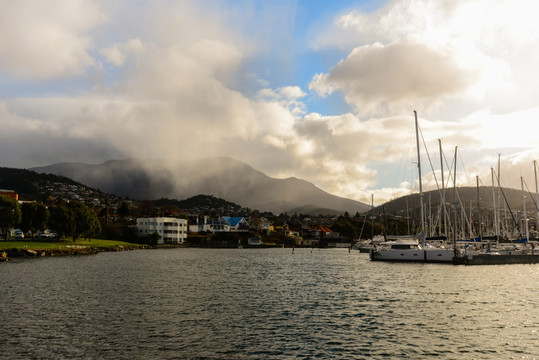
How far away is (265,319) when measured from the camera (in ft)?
118

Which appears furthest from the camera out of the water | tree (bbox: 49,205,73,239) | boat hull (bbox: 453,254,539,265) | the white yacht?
tree (bbox: 49,205,73,239)

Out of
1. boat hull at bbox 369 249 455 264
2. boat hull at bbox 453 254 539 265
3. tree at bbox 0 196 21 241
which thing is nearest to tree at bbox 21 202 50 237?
tree at bbox 0 196 21 241

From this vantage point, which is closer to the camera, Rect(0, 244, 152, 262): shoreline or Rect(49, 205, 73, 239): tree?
Rect(0, 244, 152, 262): shoreline

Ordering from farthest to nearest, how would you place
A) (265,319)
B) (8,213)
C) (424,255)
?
(8,213), (424,255), (265,319)

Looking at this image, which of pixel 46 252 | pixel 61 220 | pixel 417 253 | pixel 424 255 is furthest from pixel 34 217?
pixel 424 255

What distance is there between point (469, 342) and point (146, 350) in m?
20.6

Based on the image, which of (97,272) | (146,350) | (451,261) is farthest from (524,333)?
(451,261)

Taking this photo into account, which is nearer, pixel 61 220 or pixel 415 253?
pixel 415 253

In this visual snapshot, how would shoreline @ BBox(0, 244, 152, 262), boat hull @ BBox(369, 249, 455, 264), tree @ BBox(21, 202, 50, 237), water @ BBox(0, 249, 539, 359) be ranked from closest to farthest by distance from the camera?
water @ BBox(0, 249, 539, 359) → boat hull @ BBox(369, 249, 455, 264) → shoreline @ BBox(0, 244, 152, 262) → tree @ BBox(21, 202, 50, 237)

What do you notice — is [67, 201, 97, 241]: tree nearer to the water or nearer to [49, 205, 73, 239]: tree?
[49, 205, 73, 239]: tree

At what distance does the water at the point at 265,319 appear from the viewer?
1042 inches

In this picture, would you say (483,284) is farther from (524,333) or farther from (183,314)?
(183,314)

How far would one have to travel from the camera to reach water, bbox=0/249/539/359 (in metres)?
26.5

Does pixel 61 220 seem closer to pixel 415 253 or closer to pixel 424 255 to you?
pixel 415 253
